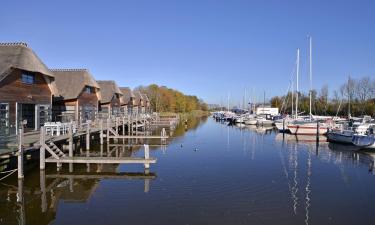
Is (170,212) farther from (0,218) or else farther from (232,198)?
(0,218)

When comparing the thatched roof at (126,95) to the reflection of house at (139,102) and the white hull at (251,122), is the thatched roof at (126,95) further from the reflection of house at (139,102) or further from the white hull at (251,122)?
the white hull at (251,122)

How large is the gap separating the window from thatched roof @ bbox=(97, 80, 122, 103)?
21894 mm

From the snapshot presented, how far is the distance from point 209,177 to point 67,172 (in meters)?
7.45

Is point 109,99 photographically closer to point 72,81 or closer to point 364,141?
point 72,81

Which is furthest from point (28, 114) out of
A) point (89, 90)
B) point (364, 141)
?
point (364, 141)

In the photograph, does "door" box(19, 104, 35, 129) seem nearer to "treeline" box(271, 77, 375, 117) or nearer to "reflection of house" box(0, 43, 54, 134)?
"reflection of house" box(0, 43, 54, 134)

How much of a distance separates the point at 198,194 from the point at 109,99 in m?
36.0

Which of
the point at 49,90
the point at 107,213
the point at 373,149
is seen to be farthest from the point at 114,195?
the point at 373,149

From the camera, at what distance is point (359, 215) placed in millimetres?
13633

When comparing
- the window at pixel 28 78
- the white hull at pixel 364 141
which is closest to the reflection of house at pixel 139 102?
the window at pixel 28 78

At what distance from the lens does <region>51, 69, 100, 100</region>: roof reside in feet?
119

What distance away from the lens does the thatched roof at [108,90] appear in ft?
164

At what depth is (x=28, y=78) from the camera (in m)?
26.6

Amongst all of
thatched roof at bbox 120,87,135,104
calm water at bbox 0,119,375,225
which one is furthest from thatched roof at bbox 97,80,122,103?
calm water at bbox 0,119,375,225
